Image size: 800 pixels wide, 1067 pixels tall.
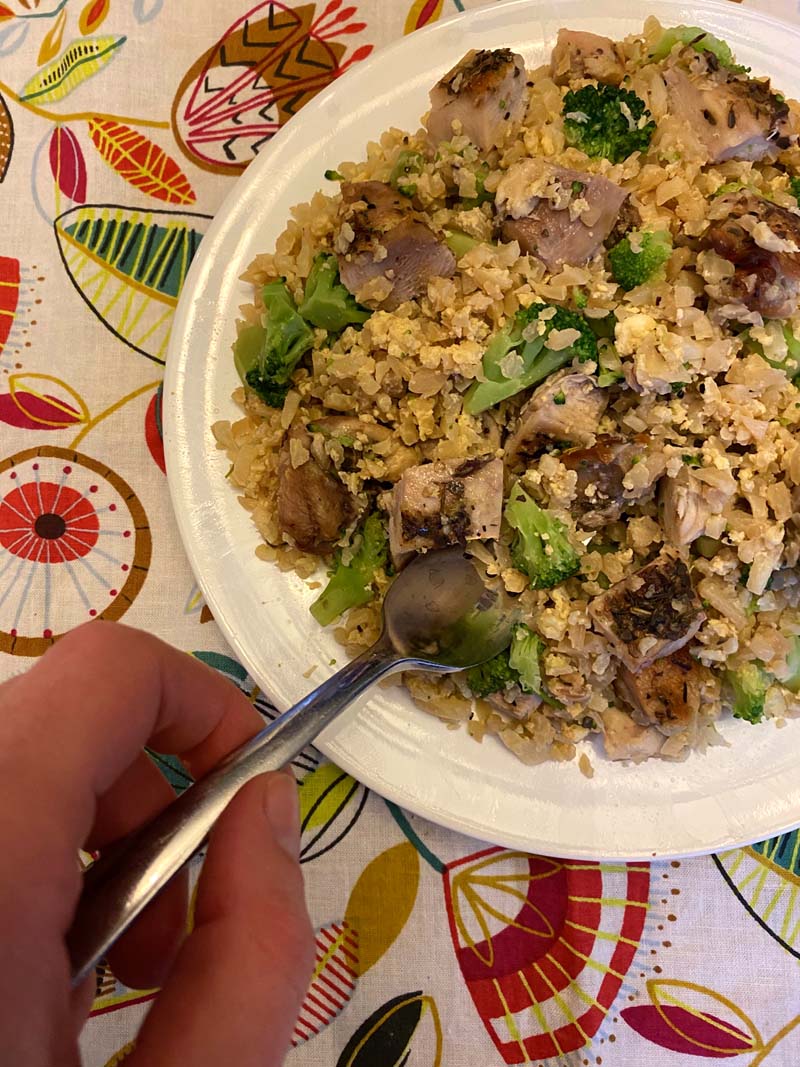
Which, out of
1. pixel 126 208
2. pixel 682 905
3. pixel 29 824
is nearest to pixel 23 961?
pixel 29 824

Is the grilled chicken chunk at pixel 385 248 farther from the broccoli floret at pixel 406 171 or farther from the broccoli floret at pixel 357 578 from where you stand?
the broccoli floret at pixel 357 578

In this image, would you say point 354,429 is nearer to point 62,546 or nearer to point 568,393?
point 568,393

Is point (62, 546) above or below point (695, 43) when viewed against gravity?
below

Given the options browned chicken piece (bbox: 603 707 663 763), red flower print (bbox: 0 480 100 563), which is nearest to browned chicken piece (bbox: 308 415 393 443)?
red flower print (bbox: 0 480 100 563)

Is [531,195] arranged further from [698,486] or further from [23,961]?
[23,961]

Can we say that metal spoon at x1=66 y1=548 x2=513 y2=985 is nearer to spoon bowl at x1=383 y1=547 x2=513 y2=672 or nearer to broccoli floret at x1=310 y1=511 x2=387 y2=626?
spoon bowl at x1=383 y1=547 x2=513 y2=672

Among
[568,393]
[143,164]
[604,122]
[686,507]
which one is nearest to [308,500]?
[568,393]

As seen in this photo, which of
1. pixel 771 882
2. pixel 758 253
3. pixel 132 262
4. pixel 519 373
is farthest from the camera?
pixel 132 262
